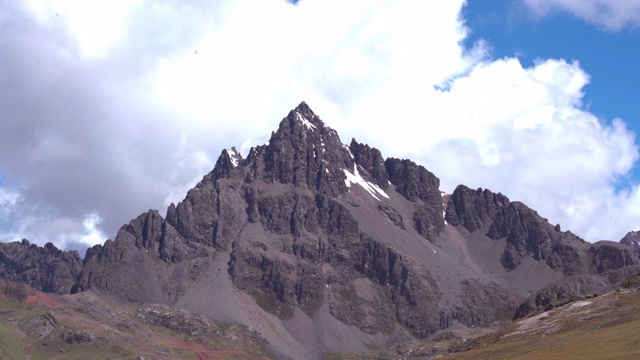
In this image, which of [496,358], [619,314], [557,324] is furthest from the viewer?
[557,324]

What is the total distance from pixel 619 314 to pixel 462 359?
41142mm

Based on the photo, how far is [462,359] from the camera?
183125 mm

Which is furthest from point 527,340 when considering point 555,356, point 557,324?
point 555,356

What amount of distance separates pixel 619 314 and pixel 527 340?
23.7 m

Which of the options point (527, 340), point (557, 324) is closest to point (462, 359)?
point (527, 340)

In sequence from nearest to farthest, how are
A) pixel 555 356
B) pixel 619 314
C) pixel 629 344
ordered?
1. pixel 629 344
2. pixel 555 356
3. pixel 619 314

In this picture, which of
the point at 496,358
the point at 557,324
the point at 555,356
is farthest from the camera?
the point at 557,324

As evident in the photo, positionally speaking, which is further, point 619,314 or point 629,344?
point 619,314

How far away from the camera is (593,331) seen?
165m

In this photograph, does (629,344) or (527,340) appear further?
(527,340)

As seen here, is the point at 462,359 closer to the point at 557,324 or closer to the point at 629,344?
the point at 557,324

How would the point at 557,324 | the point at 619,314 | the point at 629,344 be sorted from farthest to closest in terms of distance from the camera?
the point at 557,324 < the point at 619,314 < the point at 629,344

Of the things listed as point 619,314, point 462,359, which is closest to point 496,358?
point 462,359

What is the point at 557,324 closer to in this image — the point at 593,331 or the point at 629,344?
the point at 593,331
